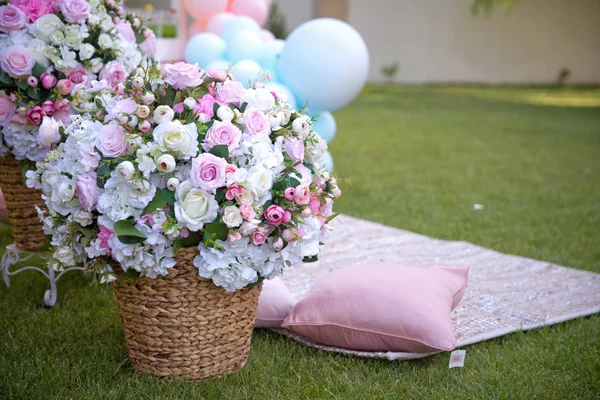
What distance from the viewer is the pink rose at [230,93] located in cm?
175

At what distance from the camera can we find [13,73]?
217 cm

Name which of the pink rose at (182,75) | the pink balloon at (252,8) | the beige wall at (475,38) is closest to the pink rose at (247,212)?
the pink rose at (182,75)

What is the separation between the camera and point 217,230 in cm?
159

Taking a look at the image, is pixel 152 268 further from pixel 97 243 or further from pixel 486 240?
pixel 486 240

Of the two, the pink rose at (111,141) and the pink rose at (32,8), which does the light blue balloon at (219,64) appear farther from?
the pink rose at (111,141)

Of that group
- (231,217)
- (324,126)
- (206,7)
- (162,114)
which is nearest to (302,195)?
(231,217)

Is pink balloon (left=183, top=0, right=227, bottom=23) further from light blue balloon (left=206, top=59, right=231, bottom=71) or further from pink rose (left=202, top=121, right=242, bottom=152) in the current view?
pink rose (left=202, top=121, right=242, bottom=152)

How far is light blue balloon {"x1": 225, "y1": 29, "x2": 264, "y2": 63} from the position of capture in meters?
3.96

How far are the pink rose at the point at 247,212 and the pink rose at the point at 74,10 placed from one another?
117cm

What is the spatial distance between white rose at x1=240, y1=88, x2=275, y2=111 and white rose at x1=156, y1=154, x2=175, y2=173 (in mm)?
314

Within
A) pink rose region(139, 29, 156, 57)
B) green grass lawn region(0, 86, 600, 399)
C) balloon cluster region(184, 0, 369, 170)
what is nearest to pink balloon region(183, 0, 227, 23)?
balloon cluster region(184, 0, 369, 170)

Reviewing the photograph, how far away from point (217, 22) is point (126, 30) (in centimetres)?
262

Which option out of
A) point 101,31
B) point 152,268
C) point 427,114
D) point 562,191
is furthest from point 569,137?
point 152,268

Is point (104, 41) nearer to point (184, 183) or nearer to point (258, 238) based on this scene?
point (184, 183)
